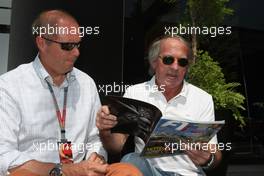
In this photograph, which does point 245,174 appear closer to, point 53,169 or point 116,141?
point 116,141

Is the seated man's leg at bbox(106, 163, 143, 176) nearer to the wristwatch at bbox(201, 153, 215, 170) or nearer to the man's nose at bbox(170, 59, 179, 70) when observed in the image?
the wristwatch at bbox(201, 153, 215, 170)

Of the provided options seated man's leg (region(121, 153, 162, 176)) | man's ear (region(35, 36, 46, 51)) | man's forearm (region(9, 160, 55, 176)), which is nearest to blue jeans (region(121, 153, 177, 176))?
seated man's leg (region(121, 153, 162, 176))

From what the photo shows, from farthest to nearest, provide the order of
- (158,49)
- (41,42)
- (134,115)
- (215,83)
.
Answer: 1. (215,83)
2. (158,49)
3. (41,42)
4. (134,115)

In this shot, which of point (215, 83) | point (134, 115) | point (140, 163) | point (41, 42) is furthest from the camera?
point (215, 83)

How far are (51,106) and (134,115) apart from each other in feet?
1.40

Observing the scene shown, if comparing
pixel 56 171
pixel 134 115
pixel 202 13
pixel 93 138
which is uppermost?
pixel 202 13

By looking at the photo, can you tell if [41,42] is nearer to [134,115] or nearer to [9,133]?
[9,133]

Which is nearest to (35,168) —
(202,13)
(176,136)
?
(176,136)

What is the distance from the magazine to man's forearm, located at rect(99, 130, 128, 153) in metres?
0.11

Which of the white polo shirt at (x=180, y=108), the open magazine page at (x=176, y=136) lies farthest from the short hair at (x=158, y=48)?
the open magazine page at (x=176, y=136)

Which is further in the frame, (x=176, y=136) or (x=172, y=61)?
(x=172, y=61)

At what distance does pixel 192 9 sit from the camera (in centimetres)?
260

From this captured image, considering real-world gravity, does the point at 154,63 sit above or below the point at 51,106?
above

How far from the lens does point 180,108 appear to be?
1.86 metres
